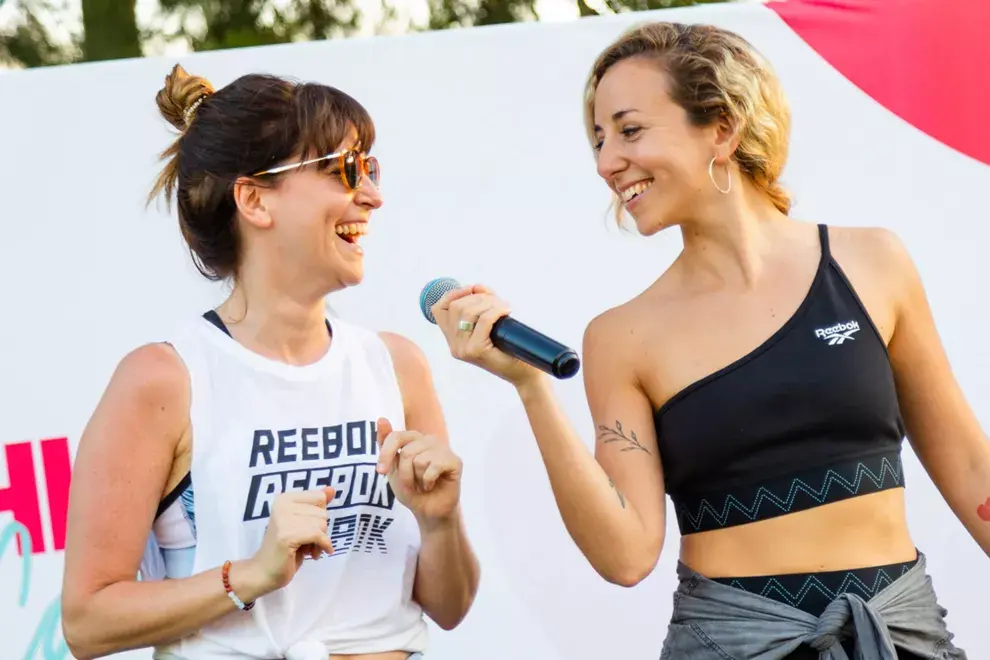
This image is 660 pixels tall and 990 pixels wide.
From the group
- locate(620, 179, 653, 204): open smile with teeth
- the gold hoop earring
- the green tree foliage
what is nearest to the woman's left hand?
locate(620, 179, 653, 204): open smile with teeth

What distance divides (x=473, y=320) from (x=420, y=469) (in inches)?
9.6

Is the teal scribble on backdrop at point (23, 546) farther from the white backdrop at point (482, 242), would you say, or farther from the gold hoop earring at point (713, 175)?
the gold hoop earring at point (713, 175)

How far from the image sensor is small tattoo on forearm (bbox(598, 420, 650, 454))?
1.85 m

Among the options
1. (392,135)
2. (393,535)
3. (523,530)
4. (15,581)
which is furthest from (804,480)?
(15,581)

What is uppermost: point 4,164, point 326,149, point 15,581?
point 4,164

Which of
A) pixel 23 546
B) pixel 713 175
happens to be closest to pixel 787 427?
pixel 713 175

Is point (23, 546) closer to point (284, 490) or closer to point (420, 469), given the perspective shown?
point (284, 490)

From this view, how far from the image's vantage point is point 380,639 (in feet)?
5.86

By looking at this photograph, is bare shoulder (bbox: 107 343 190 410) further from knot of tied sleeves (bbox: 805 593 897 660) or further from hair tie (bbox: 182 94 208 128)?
knot of tied sleeves (bbox: 805 593 897 660)

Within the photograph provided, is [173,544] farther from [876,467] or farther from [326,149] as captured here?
[876,467]

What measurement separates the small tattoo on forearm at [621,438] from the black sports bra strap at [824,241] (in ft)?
1.32

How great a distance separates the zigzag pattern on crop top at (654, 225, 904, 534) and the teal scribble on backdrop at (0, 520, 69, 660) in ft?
5.12

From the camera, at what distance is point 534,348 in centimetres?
150

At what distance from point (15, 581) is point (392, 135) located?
1.27m
